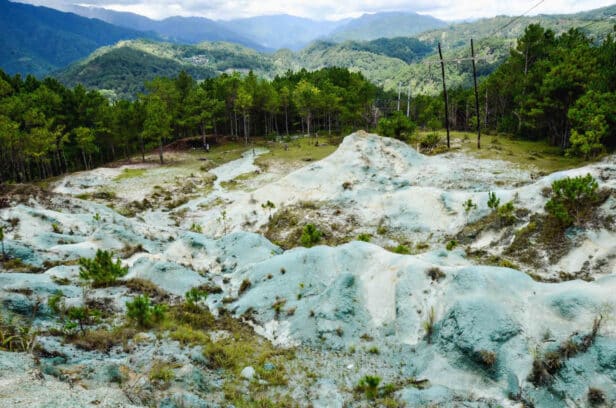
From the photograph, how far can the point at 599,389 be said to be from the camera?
37.0ft

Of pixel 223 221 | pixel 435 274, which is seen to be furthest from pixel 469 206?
pixel 223 221

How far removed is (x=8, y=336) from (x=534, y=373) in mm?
18677

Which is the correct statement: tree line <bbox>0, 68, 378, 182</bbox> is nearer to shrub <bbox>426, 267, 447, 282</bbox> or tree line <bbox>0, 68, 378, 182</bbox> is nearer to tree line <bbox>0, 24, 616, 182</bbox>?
tree line <bbox>0, 24, 616, 182</bbox>

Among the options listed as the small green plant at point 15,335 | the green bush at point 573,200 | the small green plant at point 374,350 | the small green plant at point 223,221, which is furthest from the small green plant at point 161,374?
the small green plant at point 223,221

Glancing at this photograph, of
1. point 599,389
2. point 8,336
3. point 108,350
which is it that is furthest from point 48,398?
point 599,389

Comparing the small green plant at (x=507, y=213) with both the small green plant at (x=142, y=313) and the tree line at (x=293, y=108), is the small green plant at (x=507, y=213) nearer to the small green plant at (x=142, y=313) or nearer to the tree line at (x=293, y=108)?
the tree line at (x=293, y=108)

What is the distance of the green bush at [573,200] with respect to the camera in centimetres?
2342

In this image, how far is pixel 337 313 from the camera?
55.2 feet

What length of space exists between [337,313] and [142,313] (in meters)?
8.56

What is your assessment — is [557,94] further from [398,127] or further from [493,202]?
[493,202]

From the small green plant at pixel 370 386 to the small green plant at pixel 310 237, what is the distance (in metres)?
16.1

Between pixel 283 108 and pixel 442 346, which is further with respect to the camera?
pixel 283 108

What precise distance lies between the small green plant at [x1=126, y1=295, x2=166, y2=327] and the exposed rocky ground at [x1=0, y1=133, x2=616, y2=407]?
30 centimetres

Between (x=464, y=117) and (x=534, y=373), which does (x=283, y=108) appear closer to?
(x=464, y=117)
